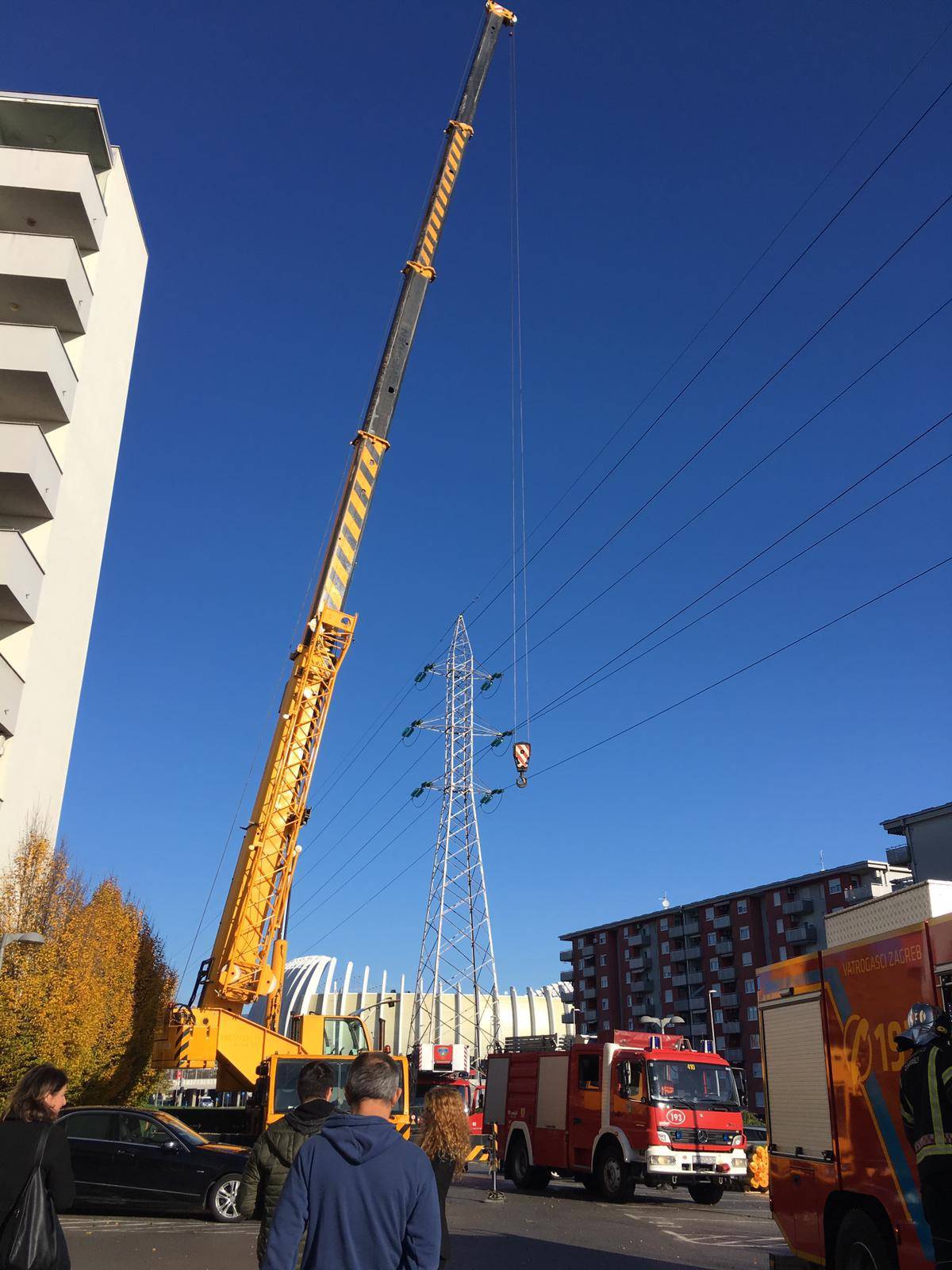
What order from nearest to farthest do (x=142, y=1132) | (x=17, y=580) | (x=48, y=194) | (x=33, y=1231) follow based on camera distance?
(x=33, y=1231) < (x=142, y=1132) < (x=17, y=580) < (x=48, y=194)

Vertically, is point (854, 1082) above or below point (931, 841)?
below

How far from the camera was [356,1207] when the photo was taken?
11.3 ft

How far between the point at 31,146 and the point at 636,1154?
31.2 m

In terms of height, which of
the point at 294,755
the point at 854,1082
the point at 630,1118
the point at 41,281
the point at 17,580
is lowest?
the point at 630,1118

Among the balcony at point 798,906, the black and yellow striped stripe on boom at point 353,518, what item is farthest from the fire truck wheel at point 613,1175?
the balcony at point 798,906

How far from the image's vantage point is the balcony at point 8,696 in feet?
80.6

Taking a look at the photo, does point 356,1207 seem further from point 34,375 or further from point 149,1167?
point 34,375

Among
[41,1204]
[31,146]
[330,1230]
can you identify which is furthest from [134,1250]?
[31,146]

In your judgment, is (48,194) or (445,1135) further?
(48,194)

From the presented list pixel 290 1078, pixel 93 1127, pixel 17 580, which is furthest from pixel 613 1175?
pixel 17 580

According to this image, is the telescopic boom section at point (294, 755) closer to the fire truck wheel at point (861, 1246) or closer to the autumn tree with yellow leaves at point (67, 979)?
the autumn tree with yellow leaves at point (67, 979)

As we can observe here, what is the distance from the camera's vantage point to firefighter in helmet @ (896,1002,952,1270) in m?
5.15

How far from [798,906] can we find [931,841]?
38.7 metres

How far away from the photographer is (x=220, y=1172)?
14.2 meters
